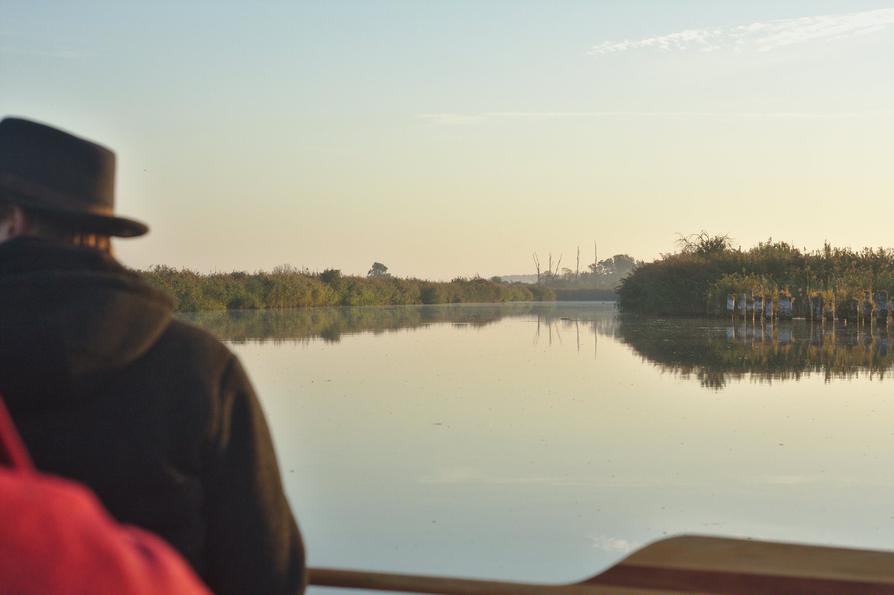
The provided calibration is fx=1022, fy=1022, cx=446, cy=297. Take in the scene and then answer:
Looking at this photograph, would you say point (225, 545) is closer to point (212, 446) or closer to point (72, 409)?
point (212, 446)

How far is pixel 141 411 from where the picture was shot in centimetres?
108

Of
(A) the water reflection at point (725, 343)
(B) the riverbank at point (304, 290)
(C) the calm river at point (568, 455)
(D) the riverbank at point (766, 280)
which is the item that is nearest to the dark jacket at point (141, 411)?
(C) the calm river at point (568, 455)

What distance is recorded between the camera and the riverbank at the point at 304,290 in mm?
31500

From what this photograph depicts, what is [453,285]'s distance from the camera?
Result: 50.4 metres

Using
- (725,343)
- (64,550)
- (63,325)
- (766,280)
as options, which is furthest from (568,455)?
(766,280)

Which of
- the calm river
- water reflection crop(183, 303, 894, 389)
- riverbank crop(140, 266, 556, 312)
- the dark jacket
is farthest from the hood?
riverbank crop(140, 266, 556, 312)

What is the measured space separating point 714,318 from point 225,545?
24.9 meters

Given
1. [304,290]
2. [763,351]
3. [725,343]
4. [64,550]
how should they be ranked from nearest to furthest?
[64,550]
[763,351]
[725,343]
[304,290]

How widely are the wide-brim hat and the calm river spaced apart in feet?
9.42

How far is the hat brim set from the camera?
44.9 inches

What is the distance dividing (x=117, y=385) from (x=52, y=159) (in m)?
0.27

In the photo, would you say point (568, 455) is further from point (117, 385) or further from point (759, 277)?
point (759, 277)

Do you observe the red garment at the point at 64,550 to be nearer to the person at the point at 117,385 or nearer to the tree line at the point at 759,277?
the person at the point at 117,385

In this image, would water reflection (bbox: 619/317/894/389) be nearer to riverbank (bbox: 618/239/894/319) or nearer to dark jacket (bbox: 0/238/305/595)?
riverbank (bbox: 618/239/894/319)
